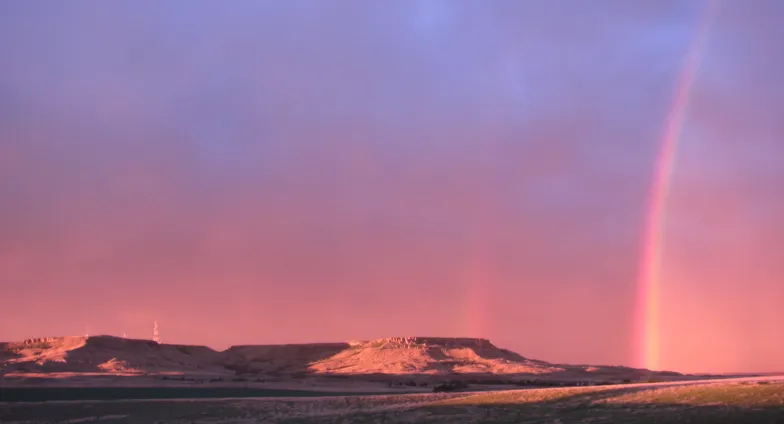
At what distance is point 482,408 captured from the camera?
1588 inches

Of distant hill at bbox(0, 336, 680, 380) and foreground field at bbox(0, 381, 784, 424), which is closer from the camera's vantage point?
foreground field at bbox(0, 381, 784, 424)

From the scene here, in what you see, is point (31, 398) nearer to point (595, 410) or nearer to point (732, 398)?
point (595, 410)

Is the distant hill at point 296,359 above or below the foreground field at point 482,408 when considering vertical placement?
above

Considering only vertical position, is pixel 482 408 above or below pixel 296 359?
below

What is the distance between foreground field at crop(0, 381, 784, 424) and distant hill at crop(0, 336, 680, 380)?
4505 centimetres

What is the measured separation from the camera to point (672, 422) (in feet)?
93.3

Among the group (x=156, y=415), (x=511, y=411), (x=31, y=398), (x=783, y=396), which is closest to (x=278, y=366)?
(x=31, y=398)

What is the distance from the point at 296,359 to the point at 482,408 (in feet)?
296

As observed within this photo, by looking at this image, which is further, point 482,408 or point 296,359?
point 296,359

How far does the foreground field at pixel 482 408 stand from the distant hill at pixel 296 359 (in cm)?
4505

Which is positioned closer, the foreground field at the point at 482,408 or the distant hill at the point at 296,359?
the foreground field at the point at 482,408

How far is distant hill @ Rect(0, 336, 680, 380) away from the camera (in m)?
99.4

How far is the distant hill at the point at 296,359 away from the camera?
99.4 m

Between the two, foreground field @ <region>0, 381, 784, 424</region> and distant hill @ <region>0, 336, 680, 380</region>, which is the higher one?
distant hill @ <region>0, 336, 680, 380</region>
